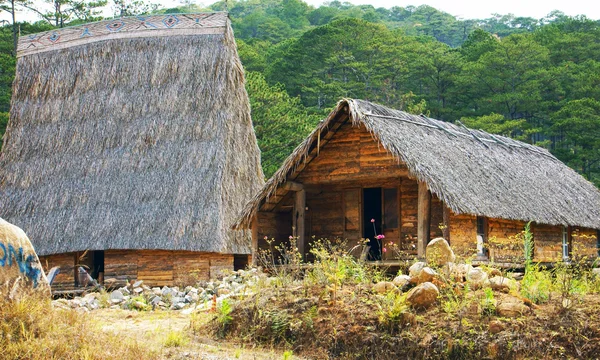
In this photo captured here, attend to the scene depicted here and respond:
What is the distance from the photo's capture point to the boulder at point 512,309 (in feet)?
30.6

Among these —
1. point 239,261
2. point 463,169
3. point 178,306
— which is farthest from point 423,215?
point 239,261

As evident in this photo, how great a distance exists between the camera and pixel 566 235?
65.7 feet

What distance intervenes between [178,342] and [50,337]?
1.73 metres

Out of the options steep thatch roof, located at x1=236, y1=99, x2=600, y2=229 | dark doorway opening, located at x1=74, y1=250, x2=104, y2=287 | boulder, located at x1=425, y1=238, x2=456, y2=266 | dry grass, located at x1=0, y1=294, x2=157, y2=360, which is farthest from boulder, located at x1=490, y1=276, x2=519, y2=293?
dark doorway opening, located at x1=74, y1=250, x2=104, y2=287

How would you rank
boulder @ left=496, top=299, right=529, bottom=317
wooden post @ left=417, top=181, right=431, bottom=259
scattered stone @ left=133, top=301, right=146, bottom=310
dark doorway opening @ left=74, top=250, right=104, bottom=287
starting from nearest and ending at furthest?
1. boulder @ left=496, top=299, right=529, bottom=317
2. wooden post @ left=417, top=181, right=431, bottom=259
3. scattered stone @ left=133, top=301, right=146, bottom=310
4. dark doorway opening @ left=74, top=250, right=104, bottom=287

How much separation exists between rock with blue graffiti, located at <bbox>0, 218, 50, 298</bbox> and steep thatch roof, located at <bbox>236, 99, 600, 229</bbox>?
7.11 metres

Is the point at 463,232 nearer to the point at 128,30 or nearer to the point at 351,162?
the point at 351,162

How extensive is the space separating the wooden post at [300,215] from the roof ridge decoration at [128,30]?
7.76 m

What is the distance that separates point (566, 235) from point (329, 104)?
71.6ft

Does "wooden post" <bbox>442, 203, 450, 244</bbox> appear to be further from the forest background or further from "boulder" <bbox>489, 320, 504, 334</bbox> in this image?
the forest background

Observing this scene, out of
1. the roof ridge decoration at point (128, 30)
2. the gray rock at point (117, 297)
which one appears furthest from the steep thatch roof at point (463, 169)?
the roof ridge decoration at point (128, 30)

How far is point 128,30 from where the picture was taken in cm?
2416

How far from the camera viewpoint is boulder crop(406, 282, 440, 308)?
9.88m

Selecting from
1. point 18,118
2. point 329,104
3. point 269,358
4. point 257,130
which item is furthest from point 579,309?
point 329,104
